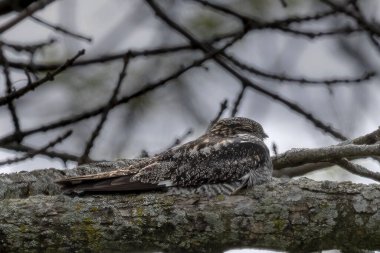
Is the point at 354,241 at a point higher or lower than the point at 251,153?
lower

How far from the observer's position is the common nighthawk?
4.41 metres

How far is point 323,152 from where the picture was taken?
475 cm

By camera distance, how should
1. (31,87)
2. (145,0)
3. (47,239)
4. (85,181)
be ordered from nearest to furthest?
1. (47,239)
2. (85,181)
3. (31,87)
4. (145,0)

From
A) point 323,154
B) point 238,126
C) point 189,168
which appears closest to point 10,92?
point 189,168

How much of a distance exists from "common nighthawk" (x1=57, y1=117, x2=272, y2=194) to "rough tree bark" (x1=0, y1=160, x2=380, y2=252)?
0.36m

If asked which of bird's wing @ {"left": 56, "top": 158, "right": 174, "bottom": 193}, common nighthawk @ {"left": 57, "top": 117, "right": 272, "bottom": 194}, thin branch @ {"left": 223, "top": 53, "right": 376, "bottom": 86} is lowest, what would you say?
bird's wing @ {"left": 56, "top": 158, "right": 174, "bottom": 193}

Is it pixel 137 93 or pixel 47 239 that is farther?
pixel 137 93

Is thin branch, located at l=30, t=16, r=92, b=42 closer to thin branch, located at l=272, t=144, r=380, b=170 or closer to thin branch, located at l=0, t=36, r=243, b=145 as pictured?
thin branch, located at l=0, t=36, r=243, b=145

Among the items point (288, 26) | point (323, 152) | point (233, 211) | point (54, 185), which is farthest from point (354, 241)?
point (288, 26)

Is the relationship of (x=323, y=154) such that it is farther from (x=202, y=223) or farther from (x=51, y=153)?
(x=51, y=153)

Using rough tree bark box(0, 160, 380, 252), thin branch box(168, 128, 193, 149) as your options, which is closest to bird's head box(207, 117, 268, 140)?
thin branch box(168, 128, 193, 149)

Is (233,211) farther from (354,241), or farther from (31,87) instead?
(31,87)

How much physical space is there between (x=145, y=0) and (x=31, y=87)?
49.4 inches

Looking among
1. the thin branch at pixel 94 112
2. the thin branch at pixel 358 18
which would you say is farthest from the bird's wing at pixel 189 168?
the thin branch at pixel 358 18
